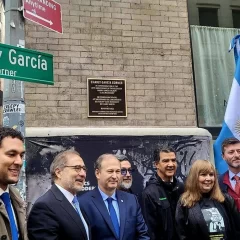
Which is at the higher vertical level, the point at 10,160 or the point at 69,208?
the point at 10,160

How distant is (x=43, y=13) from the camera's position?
3840mm

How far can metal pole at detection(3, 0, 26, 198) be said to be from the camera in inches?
140

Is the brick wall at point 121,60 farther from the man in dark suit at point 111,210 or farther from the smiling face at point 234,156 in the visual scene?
the man in dark suit at point 111,210

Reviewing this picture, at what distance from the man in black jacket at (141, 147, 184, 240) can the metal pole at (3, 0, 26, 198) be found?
1.39 metres

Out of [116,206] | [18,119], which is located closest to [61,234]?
[116,206]

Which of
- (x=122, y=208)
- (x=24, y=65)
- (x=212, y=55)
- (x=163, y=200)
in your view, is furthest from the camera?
(x=212, y=55)

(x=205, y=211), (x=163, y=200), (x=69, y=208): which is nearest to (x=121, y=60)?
(x=163, y=200)

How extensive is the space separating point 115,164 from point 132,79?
351 centimetres

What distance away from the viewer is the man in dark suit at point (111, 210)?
347 cm

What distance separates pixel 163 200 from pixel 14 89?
1.94 metres

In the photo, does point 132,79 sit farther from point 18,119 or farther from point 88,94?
point 18,119

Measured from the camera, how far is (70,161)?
10.6 ft

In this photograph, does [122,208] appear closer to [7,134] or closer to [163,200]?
[163,200]

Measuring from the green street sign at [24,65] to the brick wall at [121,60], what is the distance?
115 inches
